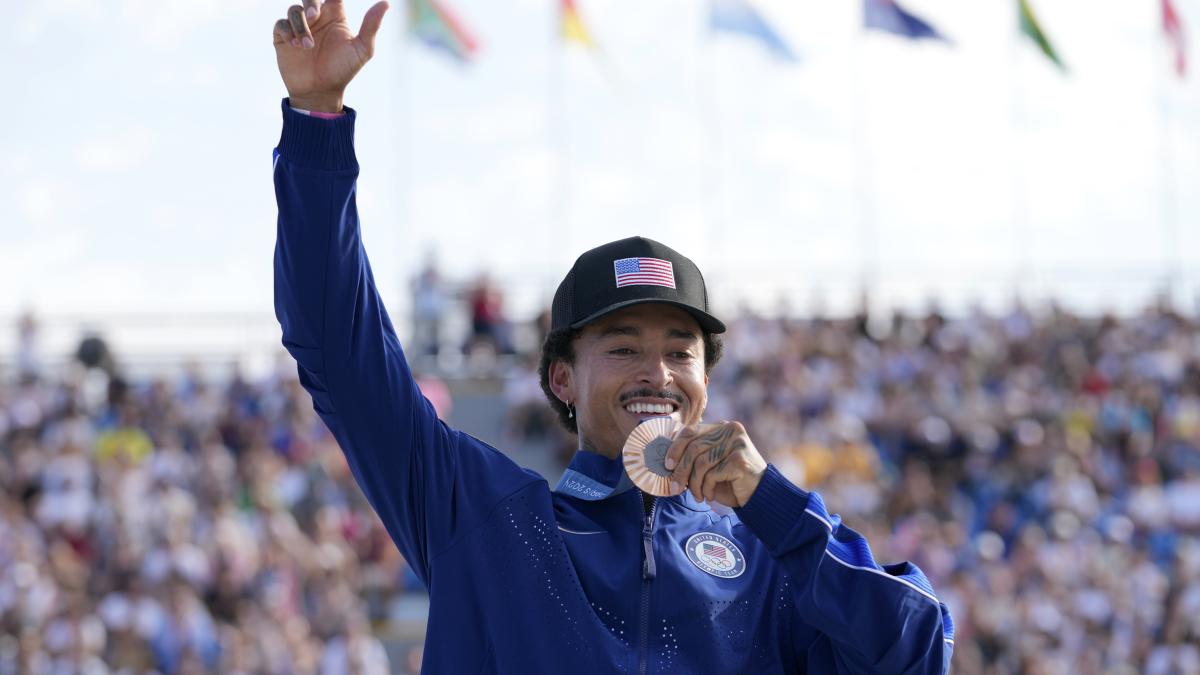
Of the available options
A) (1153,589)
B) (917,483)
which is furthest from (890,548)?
(1153,589)

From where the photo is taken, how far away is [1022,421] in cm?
1669

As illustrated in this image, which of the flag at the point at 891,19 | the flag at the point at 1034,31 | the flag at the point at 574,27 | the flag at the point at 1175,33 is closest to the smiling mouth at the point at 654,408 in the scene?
the flag at the point at 891,19

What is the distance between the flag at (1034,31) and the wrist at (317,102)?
20100mm

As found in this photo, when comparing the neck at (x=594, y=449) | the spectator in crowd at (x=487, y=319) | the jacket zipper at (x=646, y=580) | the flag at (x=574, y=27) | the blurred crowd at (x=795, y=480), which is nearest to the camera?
the jacket zipper at (x=646, y=580)

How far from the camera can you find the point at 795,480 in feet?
50.4

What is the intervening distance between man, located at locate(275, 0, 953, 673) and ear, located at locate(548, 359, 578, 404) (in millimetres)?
171

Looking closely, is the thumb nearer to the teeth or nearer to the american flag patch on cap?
the american flag patch on cap

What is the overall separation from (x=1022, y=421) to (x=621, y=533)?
45.9 feet

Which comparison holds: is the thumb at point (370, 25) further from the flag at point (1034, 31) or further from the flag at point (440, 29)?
the flag at point (1034, 31)

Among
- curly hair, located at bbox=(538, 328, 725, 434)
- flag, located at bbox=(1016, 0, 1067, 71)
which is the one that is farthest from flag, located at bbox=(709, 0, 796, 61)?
curly hair, located at bbox=(538, 328, 725, 434)

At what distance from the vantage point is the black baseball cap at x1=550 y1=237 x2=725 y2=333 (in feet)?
10.9

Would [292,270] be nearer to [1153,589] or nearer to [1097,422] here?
[1153,589]

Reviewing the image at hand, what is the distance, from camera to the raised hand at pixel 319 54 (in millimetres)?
3031

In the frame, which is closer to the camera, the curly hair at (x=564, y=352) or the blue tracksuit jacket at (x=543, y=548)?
the blue tracksuit jacket at (x=543, y=548)
